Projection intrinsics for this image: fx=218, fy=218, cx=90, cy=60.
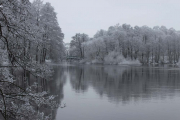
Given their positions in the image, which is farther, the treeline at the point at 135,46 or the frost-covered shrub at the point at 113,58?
the treeline at the point at 135,46

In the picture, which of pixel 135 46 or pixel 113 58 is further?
pixel 135 46

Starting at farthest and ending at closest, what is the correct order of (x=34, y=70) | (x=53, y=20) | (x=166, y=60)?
(x=166, y=60) → (x=53, y=20) → (x=34, y=70)

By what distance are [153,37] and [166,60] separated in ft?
35.8

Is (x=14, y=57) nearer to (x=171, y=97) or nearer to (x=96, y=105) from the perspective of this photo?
(x=96, y=105)

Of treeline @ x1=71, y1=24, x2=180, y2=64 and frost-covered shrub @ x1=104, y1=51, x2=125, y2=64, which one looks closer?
frost-covered shrub @ x1=104, y1=51, x2=125, y2=64

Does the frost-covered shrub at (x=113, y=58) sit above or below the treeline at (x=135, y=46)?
below

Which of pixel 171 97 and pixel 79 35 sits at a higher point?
pixel 79 35

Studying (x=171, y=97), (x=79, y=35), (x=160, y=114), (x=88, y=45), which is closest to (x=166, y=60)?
(x=88, y=45)

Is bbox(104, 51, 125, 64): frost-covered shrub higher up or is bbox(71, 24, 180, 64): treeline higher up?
bbox(71, 24, 180, 64): treeline

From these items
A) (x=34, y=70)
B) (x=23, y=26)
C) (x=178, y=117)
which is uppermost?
(x=23, y=26)

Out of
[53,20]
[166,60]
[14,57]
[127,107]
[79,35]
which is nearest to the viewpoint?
[14,57]

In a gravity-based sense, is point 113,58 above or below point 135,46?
below

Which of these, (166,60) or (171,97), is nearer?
(171,97)

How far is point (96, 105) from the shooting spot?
43.1 ft
